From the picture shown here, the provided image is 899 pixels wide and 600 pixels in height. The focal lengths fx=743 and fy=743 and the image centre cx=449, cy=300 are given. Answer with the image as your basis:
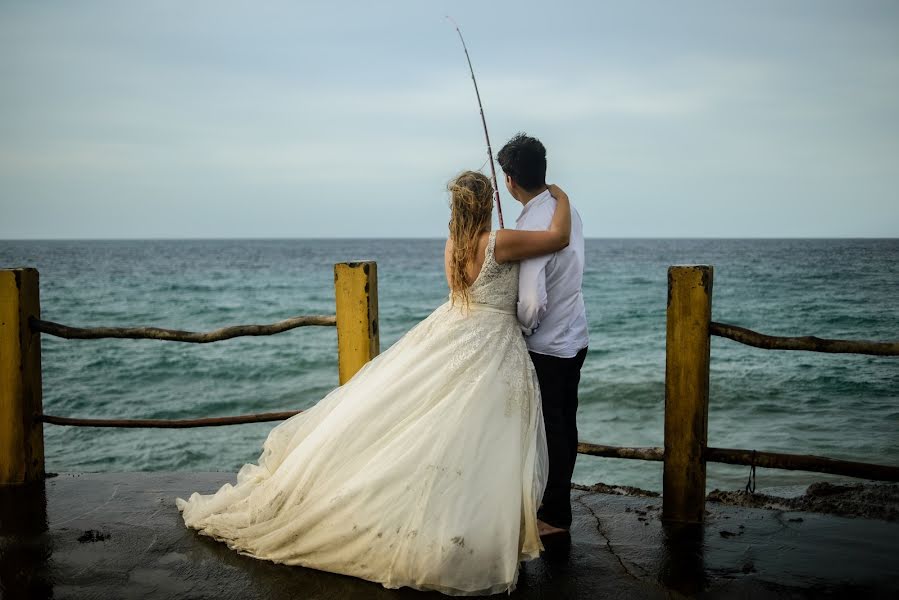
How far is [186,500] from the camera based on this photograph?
13.1 ft

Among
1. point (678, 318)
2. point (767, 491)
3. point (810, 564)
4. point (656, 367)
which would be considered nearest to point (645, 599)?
point (810, 564)

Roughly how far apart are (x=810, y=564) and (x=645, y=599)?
2.78ft

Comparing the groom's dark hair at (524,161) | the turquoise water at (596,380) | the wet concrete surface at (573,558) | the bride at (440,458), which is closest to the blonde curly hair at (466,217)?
the bride at (440,458)

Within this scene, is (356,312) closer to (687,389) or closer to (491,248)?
(491,248)

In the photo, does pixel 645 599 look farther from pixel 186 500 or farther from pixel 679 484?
pixel 186 500

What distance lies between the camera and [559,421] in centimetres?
336

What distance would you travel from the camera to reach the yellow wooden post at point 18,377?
13.9ft

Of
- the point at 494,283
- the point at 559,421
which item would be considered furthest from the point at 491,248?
the point at 559,421

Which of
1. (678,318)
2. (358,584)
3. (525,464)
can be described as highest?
(678,318)

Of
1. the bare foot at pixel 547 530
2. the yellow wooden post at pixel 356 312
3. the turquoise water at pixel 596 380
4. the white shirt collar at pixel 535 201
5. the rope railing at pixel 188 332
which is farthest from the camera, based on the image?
the turquoise water at pixel 596 380

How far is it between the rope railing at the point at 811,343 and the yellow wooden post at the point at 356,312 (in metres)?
1.75

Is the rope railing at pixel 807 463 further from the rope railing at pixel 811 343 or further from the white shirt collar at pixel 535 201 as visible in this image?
the white shirt collar at pixel 535 201

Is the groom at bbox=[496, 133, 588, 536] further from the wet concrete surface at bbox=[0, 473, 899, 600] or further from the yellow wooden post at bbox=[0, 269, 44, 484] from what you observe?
the yellow wooden post at bbox=[0, 269, 44, 484]

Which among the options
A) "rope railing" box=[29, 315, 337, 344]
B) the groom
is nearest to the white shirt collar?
the groom
